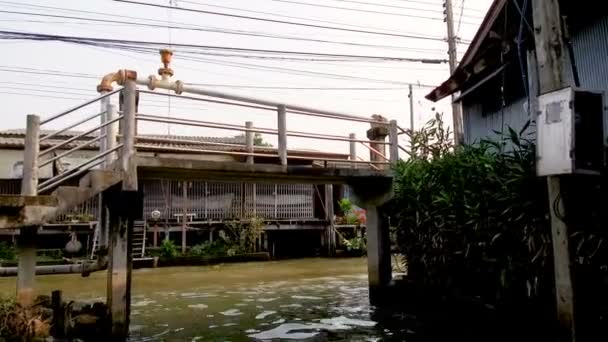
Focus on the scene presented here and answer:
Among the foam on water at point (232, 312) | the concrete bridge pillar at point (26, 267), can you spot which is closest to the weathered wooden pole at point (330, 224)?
the foam on water at point (232, 312)

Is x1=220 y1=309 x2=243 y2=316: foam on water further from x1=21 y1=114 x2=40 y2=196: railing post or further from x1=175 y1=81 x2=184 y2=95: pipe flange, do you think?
x1=21 y1=114 x2=40 y2=196: railing post

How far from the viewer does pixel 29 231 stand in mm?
6273

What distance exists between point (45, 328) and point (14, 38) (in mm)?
7327

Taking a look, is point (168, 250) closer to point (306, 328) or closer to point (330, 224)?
point (330, 224)

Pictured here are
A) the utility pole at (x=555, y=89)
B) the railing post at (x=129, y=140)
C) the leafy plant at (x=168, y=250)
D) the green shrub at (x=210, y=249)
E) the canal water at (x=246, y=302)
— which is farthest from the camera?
the green shrub at (x=210, y=249)

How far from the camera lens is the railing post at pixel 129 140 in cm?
645

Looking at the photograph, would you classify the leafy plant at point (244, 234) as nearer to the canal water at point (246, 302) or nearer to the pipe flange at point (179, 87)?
the canal water at point (246, 302)

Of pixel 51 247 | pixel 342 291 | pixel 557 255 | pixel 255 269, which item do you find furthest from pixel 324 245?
pixel 557 255

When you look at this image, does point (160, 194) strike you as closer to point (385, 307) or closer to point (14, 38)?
point (14, 38)

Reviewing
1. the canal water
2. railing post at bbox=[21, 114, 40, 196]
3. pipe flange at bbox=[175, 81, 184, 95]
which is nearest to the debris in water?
the canal water

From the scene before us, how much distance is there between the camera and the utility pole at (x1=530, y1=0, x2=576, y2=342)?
190 inches

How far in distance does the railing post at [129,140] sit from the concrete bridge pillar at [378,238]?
5.08 metres

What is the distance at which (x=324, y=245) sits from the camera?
21.4m

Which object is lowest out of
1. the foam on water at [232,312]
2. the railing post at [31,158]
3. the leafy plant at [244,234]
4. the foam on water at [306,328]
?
the foam on water at [306,328]
